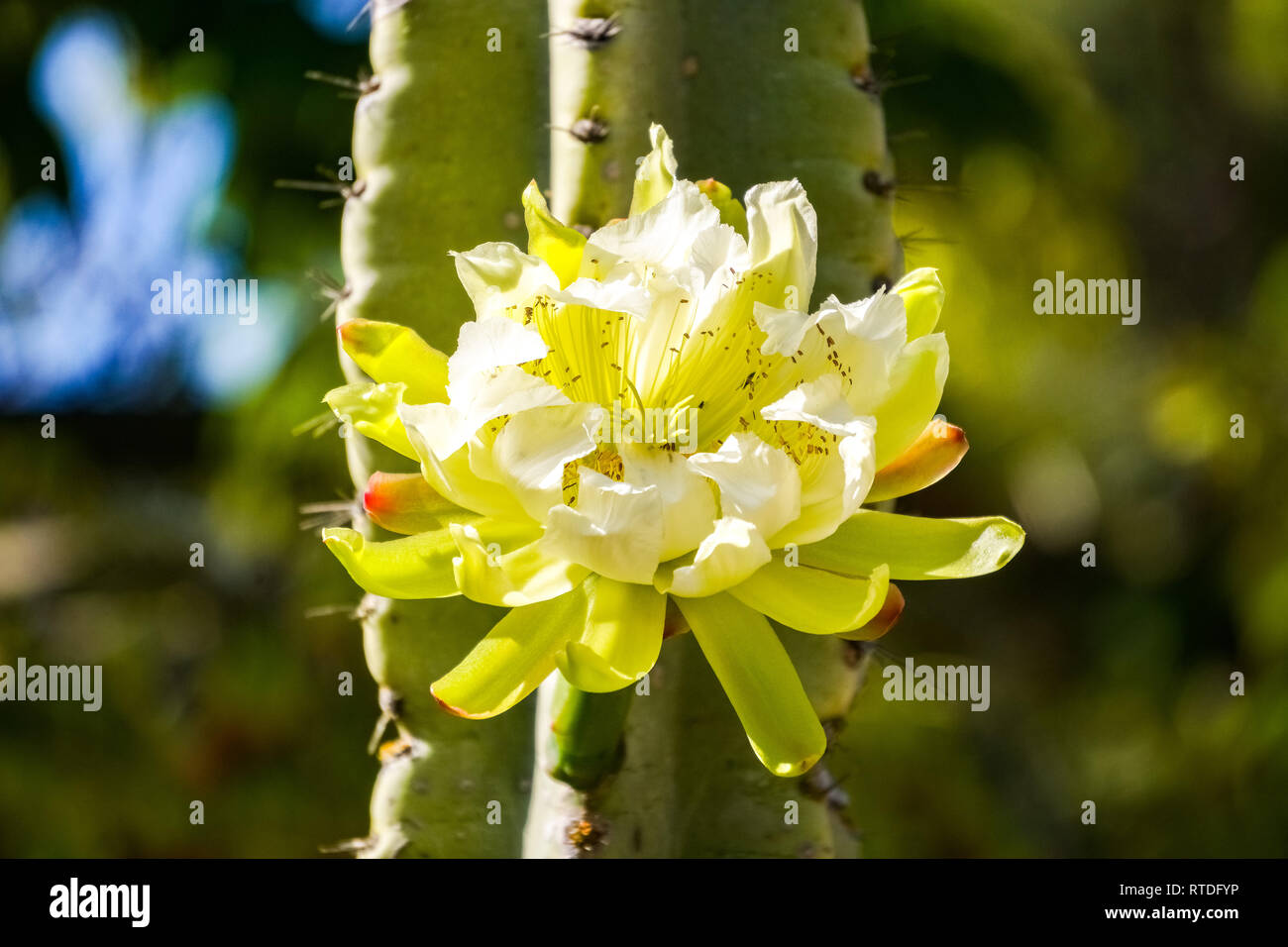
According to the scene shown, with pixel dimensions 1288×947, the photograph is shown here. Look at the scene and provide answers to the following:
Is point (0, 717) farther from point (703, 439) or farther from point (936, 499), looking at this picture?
point (703, 439)

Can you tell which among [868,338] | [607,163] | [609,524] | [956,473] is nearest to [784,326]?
[868,338]

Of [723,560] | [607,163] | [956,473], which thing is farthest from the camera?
[956,473]

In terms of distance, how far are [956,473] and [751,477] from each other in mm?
2832

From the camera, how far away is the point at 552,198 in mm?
938

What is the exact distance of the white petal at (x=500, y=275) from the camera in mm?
725

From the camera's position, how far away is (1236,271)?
133 inches

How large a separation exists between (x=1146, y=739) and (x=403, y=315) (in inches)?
114

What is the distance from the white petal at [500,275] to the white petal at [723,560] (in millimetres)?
192

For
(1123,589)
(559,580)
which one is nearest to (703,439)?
(559,580)

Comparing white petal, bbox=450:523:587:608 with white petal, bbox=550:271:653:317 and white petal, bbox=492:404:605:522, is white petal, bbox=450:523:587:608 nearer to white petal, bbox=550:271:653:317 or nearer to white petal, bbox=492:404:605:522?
white petal, bbox=492:404:605:522

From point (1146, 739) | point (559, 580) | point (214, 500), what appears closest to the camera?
point (559, 580)

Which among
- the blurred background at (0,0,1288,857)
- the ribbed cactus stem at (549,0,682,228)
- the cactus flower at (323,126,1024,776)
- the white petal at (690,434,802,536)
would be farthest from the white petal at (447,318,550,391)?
the blurred background at (0,0,1288,857)

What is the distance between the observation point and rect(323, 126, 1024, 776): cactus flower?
0.67m

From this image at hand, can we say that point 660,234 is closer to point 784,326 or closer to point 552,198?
point 784,326
